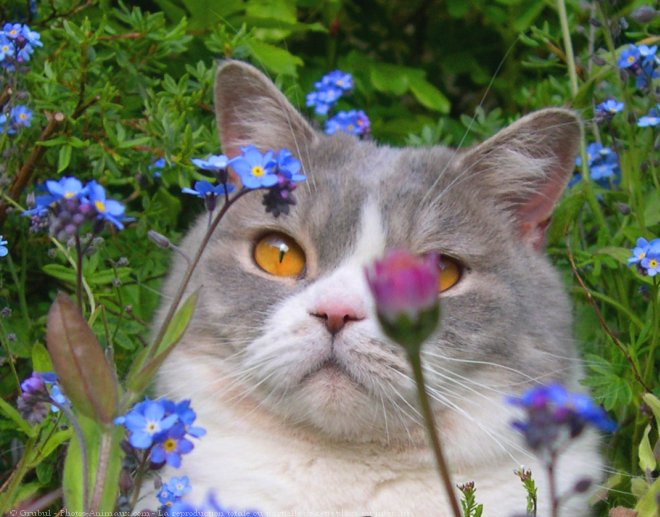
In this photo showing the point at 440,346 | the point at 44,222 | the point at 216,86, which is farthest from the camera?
the point at 216,86

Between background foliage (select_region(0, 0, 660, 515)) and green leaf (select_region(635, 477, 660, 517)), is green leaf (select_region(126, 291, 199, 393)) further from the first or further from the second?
green leaf (select_region(635, 477, 660, 517))

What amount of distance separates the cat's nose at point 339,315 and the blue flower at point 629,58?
1.20 m

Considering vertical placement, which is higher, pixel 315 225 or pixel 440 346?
pixel 315 225

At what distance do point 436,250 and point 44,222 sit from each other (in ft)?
2.98

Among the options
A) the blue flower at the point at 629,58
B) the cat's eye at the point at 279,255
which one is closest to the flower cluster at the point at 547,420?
the cat's eye at the point at 279,255

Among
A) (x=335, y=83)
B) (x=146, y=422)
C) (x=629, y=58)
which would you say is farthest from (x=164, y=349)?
(x=335, y=83)

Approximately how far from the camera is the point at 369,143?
2494mm

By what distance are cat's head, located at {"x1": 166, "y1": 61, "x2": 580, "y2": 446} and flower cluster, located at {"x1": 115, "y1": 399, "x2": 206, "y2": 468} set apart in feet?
1.73

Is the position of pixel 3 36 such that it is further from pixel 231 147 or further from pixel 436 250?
pixel 436 250

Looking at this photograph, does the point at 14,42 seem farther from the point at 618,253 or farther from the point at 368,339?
the point at 618,253

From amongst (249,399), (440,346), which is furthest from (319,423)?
→ (440,346)

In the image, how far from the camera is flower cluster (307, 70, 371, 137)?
289 centimetres

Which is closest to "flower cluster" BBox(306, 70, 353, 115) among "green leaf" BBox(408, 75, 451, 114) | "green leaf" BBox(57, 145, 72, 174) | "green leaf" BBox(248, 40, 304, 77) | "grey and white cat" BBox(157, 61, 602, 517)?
"green leaf" BBox(248, 40, 304, 77)

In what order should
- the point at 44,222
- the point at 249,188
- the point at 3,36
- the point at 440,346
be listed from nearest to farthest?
the point at 249,188 < the point at 44,222 < the point at 440,346 < the point at 3,36
